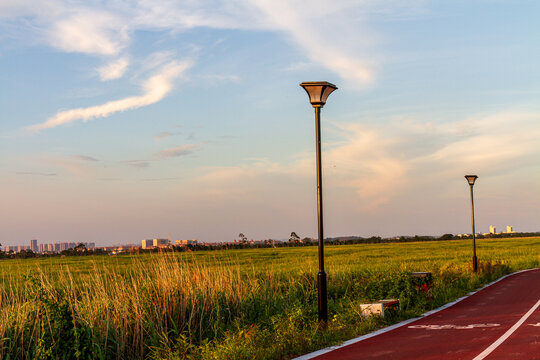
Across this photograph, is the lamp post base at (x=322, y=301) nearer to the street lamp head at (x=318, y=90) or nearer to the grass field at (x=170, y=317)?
the grass field at (x=170, y=317)

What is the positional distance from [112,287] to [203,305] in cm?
219

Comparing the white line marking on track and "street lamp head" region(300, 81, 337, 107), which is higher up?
"street lamp head" region(300, 81, 337, 107)

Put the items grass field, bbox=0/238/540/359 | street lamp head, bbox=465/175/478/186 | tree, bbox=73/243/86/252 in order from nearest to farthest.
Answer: grass field, bbox=0/238/540/359 → street lamp head, bbox=465/175/478/186 → tree, bbox=73/243/86/252

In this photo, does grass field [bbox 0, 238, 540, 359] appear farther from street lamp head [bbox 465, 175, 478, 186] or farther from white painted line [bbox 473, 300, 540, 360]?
street lamp head [bbox 465, 175, 478, 186]

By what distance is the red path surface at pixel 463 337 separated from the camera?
9.34m

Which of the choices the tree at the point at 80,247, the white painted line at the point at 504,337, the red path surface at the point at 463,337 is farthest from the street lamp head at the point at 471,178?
the tree at the point at 80,247

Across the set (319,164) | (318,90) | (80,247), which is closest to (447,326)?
(319,164)

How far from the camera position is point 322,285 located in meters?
12.0

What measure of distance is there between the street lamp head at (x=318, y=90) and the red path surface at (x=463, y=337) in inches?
219

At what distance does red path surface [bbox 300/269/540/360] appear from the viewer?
934cm

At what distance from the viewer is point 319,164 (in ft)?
40.8

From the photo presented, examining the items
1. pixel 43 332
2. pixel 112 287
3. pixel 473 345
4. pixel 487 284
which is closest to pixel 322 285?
pixel 473 345

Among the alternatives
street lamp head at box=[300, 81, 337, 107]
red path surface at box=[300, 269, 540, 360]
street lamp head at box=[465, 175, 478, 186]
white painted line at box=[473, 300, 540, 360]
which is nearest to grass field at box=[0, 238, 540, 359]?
red path surface at box=[300, 269, 540, 360]

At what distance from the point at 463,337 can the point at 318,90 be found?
6414 mm
